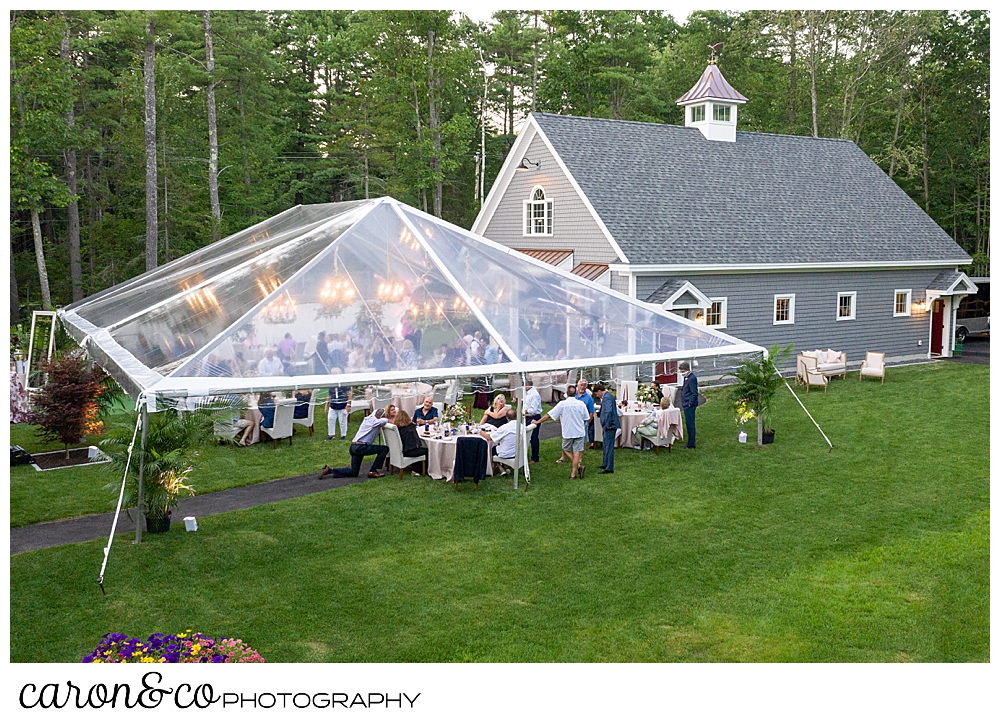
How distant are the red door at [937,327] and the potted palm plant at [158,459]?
79.2ft

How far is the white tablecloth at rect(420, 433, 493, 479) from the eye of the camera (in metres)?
13.8

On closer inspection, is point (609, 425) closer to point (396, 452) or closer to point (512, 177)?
point (396, 452)

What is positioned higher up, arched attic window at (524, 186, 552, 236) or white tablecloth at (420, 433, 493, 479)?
arched attic window at (524, 186, 552, 236)

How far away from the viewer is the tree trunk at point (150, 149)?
25.8 m

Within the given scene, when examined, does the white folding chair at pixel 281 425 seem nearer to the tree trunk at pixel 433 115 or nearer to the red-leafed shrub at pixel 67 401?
the red-leafed shrub at pixel 67 401

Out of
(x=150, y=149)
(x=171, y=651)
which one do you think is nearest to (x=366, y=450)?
(x=171, y=651)

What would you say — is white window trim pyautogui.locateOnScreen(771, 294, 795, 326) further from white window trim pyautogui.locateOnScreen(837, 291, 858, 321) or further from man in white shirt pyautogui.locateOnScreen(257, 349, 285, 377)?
man in white shirt pyautogui.locateOnScreen(257, 349, 285, 377)

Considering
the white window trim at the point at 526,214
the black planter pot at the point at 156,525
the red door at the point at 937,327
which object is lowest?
the black planter pot at the point at 156,525

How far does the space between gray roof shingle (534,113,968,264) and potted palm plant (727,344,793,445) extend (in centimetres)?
657

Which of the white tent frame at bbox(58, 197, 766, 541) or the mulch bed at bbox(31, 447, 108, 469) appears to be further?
the mulch bed at bbox(31, 447, 108, 469)

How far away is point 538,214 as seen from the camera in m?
25.5

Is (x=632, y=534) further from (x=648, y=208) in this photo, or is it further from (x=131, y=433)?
(x=648, y=208)

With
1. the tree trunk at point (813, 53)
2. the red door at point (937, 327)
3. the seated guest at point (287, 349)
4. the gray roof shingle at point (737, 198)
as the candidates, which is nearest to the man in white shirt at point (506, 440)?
the seated guest at point (287, 349)

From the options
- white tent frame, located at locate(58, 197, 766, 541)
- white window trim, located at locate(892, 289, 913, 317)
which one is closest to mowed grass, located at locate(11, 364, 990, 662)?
white tent frame, located at locate(58, 197, 766, 541)
